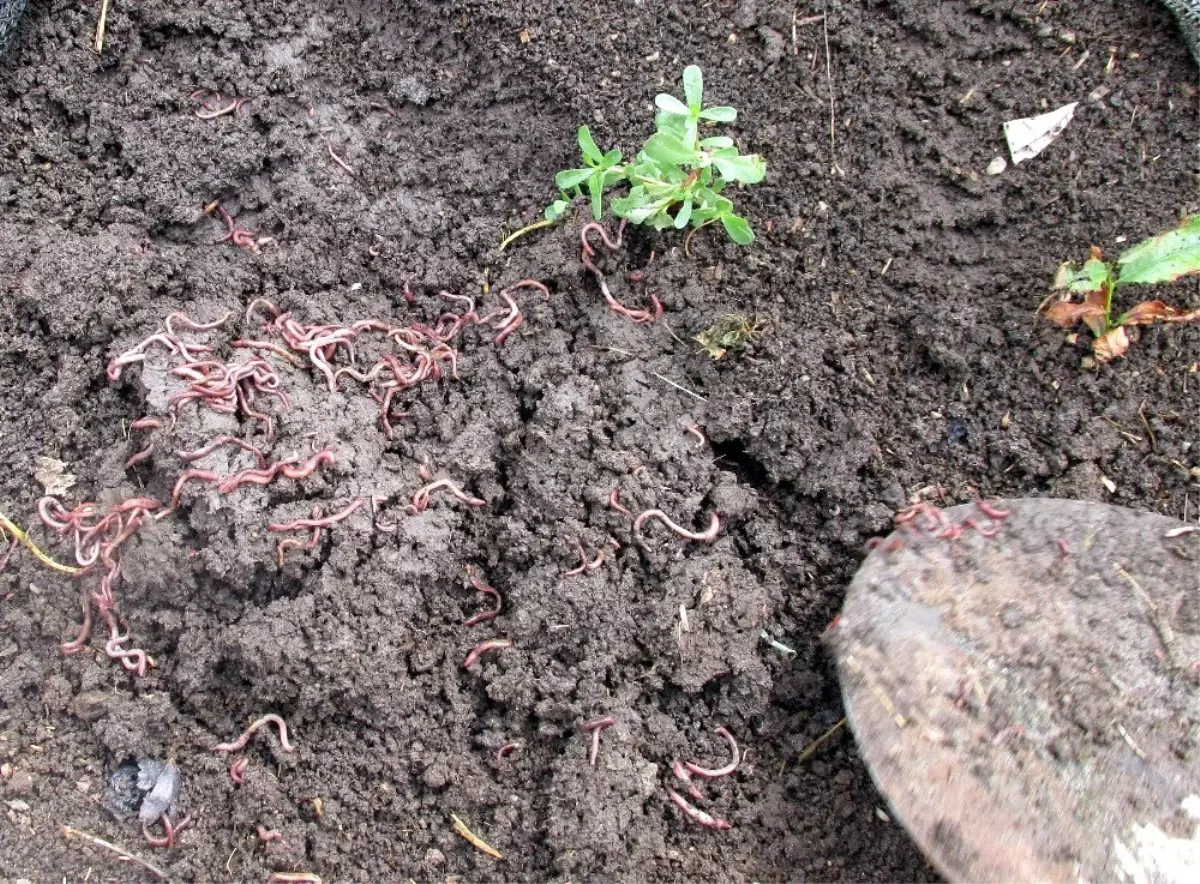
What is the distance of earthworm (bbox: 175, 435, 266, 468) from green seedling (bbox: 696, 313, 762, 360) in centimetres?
110

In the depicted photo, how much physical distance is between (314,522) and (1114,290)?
2011 mm

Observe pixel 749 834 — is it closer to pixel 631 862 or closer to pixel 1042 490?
pixel 631 862

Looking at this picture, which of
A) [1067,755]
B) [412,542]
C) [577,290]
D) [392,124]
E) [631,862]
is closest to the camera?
[1067,755]

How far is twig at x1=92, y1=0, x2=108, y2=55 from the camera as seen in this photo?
2.93 metres

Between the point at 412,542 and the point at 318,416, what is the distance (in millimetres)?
385

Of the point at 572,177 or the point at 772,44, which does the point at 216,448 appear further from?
the point at 772,44

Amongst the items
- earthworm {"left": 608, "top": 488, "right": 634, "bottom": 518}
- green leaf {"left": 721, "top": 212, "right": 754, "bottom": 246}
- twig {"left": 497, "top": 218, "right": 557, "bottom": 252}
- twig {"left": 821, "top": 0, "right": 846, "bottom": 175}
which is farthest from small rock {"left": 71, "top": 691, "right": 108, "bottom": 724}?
twig {"left": 821, "top": 0, "right": 846, "bottom": 175}

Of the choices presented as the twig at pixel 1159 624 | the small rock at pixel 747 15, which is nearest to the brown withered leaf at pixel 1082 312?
the twig at pixel 1159 624

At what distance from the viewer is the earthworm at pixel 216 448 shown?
238 cm

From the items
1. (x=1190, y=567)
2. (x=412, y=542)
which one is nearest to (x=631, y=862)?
(x=412, y=542)

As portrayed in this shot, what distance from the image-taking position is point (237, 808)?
7.51 feet

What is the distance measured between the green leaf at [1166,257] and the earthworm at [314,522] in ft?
6.24

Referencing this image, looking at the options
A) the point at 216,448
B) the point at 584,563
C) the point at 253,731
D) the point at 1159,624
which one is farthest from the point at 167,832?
the point at 1159,624

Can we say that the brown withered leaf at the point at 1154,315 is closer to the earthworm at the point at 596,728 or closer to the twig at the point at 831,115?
the twig at the point at 831,115
